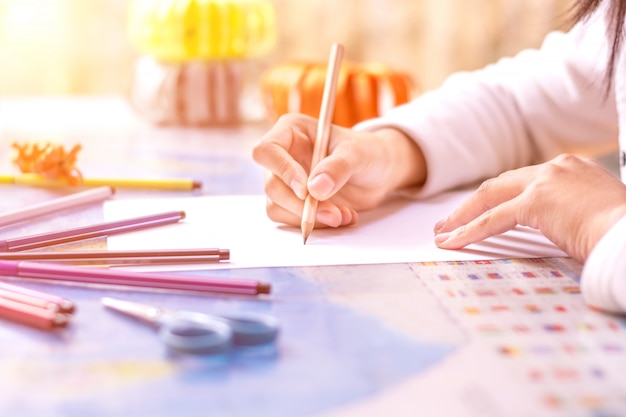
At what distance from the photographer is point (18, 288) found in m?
0.41

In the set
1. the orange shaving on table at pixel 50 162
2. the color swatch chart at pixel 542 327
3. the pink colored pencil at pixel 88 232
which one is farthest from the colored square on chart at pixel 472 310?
the orange shaving on table at pixel 50 162

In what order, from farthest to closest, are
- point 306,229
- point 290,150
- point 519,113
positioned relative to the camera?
point 519,113
point 290,150
point 306,229

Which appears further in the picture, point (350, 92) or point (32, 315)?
point (350, 92)

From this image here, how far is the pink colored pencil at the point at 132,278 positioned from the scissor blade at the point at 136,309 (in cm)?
2

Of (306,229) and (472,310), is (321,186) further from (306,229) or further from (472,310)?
(472,310)

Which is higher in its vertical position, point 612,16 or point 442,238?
point 612,16

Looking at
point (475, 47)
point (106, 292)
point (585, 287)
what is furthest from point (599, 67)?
point (475, 47)

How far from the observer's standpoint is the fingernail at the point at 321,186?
56 centimetres

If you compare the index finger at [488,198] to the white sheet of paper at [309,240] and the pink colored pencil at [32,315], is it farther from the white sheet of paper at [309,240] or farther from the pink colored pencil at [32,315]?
the pink colored pencil at [32,315]

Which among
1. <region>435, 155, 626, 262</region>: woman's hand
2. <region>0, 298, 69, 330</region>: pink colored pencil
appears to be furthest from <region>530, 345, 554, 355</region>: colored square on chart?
<region>0, 298, 69, 330</region>: pink colored pencil

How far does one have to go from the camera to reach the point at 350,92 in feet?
3.25

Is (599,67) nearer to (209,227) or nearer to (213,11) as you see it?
(209,227)

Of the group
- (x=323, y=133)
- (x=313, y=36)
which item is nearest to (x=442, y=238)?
(x=323, y=133)

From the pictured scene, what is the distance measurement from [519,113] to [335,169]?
0.28 m
